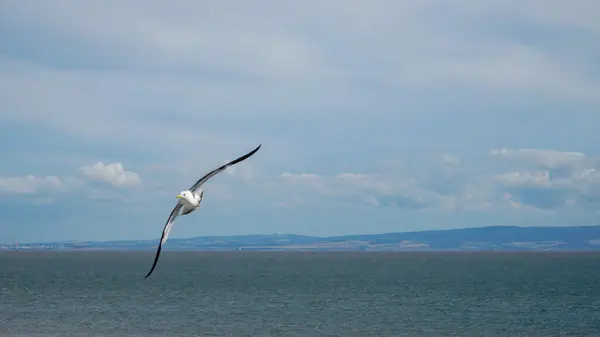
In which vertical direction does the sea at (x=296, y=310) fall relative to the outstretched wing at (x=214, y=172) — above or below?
below

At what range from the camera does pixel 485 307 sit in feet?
327

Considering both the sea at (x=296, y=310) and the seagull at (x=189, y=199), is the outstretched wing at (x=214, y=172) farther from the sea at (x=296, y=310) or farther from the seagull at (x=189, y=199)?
the sea at (x=296, y=310)

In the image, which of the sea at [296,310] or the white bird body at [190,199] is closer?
the white bird body at [190,199]

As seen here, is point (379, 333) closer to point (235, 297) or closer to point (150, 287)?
point (235, 297)

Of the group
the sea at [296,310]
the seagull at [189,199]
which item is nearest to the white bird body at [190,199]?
the seagull at [189,199]

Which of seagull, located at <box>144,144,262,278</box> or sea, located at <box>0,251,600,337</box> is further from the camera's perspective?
sea, located at <box>0,251,600,337</box>

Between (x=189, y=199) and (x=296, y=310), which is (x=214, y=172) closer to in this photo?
(x=189, y=199)

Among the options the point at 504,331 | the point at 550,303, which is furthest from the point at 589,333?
the point at 550,303

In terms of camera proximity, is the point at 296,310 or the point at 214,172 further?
the point at 296,310

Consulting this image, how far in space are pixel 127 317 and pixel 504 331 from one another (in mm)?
40069

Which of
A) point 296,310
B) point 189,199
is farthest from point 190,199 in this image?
point 296,310

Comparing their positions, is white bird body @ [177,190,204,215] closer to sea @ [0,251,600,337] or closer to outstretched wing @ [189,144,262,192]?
outstretched wing @ [189,144,262,192]

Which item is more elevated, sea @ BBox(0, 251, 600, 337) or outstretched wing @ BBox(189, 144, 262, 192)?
outstretched wing @ BBox(189, 144, 262, 192)

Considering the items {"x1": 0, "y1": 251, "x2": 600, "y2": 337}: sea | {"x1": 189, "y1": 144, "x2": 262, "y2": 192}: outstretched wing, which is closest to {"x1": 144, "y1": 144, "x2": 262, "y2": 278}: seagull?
{"x1": 189, "y1": 144, "x2": 262, "y2": 192}: outstretched wing
